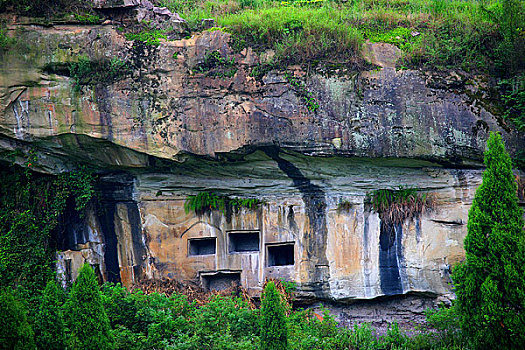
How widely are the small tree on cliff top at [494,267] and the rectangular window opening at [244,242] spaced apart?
182 inches

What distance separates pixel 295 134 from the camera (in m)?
10.3

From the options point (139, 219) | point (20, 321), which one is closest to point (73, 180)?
point (139, 219)

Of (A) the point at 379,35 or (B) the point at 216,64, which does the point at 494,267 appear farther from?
(B) the point at 216,64

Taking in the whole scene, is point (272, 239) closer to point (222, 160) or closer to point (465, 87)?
point (222, 160)

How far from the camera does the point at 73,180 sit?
1138 centimetres

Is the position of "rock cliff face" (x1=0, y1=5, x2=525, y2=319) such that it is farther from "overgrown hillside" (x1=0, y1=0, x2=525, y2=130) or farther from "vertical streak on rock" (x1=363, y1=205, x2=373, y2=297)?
"overgrown hillside" (x1=0, y1=0, x2=525, y2=130)

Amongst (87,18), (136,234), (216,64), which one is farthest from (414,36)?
(136,234)

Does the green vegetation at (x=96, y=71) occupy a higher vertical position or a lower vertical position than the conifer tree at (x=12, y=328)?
higher

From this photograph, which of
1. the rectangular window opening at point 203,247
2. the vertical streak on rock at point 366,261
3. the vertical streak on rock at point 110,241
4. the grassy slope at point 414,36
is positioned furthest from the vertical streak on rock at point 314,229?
the vertical streak on rock at point 110,241

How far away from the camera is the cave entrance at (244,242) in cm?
1180

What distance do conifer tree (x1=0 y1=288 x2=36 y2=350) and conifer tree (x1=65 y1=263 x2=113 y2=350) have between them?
70 centimetres

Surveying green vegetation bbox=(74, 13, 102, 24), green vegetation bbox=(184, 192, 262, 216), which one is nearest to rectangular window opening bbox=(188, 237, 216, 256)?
green vegetation bbox=(184, 192, 262, 216)

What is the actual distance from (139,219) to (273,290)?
13.8ft

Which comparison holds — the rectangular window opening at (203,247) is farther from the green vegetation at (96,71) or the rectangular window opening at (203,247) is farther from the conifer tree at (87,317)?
the green vegetation at (96,71)
